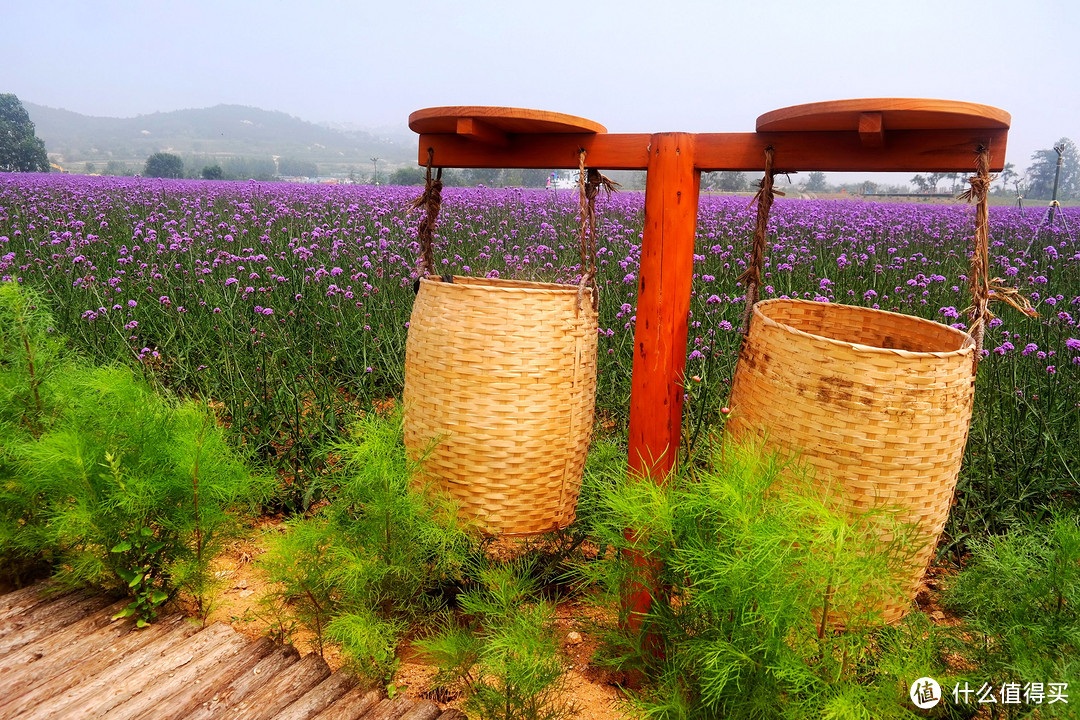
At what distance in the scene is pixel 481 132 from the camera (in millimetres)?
1724

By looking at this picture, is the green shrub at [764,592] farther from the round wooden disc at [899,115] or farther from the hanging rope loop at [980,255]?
the round wooden disc at [899,115]

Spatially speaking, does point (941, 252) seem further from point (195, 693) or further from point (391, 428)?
point (195, 693)

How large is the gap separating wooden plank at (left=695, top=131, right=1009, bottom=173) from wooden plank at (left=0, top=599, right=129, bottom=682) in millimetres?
1846

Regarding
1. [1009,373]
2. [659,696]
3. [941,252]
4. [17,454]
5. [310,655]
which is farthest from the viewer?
[941,252]

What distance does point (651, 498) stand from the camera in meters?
1.44

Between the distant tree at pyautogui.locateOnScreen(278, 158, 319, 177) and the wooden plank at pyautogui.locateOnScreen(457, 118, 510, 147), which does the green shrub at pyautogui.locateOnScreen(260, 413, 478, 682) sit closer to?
the wooden plank at pyautogui.locateOnScreen(457, 118, 510, 147)

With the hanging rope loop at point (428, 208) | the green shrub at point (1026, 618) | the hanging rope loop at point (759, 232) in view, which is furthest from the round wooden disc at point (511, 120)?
the green shrub at point (1026, 618)

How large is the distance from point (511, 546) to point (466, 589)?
16cm

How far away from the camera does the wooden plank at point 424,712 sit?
144 cm

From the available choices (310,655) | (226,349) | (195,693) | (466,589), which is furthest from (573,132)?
(226,349)

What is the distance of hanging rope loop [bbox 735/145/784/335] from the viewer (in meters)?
1.56

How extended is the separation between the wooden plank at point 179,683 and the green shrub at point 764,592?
89 centimetres

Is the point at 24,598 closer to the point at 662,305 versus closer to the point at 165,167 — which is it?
the point at 662,305

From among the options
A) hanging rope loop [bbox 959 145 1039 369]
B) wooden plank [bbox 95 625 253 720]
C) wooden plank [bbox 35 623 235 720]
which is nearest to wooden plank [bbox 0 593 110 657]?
wooden plank [bbox 35 623 235 720]
